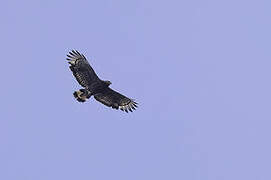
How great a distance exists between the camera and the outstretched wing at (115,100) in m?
73.5

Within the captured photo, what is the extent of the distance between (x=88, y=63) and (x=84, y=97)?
10.3 feet

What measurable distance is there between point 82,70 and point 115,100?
4.25 meters

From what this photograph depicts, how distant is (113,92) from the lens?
73.6 metres

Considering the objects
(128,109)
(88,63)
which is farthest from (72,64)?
(128,109)

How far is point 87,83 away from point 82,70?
1.23 metres

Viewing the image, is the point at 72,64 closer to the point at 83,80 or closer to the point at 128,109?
the point at 83,80

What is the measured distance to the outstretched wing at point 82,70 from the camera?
237 feet

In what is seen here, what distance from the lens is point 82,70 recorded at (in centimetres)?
7244

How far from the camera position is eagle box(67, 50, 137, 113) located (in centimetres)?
7172

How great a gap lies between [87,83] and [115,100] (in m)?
3.63

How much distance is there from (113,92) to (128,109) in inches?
90.9

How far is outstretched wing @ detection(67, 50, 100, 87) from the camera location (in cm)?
7212

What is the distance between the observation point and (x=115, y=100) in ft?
244

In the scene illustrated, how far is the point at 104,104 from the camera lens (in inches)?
2913
